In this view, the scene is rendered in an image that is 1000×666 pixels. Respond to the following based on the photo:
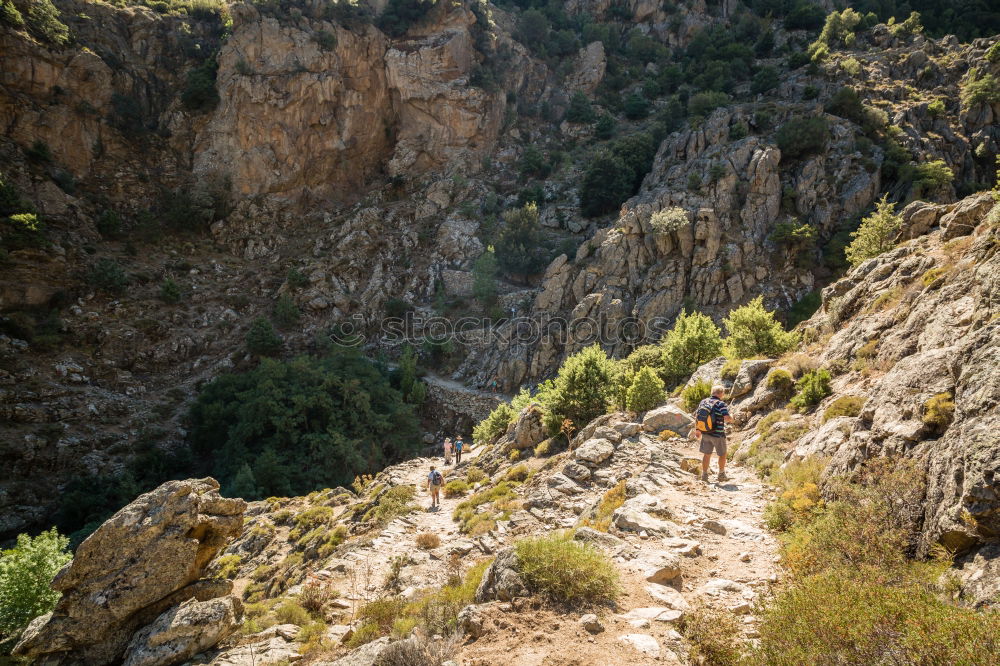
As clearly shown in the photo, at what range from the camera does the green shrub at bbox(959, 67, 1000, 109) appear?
3177 cm

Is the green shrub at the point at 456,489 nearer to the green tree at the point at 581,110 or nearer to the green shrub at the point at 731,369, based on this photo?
the green shrub at the point at 731,369

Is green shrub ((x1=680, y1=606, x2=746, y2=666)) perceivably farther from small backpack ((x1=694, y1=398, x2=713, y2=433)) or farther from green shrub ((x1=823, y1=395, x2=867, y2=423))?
green shrub ((x1=823, y1=395, x2=867, y2=423))

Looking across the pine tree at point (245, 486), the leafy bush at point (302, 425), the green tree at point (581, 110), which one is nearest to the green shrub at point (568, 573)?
the pine tree at point (245, 486)

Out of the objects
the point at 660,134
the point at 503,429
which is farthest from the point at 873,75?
the point at 503,429

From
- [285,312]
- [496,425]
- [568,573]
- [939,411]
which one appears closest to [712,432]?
[939,411]

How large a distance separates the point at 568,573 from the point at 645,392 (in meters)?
9.32

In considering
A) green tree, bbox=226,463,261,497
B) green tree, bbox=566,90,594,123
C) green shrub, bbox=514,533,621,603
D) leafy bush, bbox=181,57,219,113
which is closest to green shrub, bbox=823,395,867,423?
green shrub, bbox=514,533,621,603

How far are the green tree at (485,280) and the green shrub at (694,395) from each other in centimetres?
2476

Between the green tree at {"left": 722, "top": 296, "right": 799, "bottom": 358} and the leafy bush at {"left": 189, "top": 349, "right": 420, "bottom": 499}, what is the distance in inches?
749

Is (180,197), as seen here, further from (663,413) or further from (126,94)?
(663,413)

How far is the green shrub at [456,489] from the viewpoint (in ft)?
46.7

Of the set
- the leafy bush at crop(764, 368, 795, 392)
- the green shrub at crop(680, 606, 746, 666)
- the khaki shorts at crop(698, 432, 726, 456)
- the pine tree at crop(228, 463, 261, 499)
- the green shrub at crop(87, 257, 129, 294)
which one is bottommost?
the pine tree at crop(228, 463, 261, 499)

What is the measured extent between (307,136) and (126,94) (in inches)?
546

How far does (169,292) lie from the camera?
33.8 m
